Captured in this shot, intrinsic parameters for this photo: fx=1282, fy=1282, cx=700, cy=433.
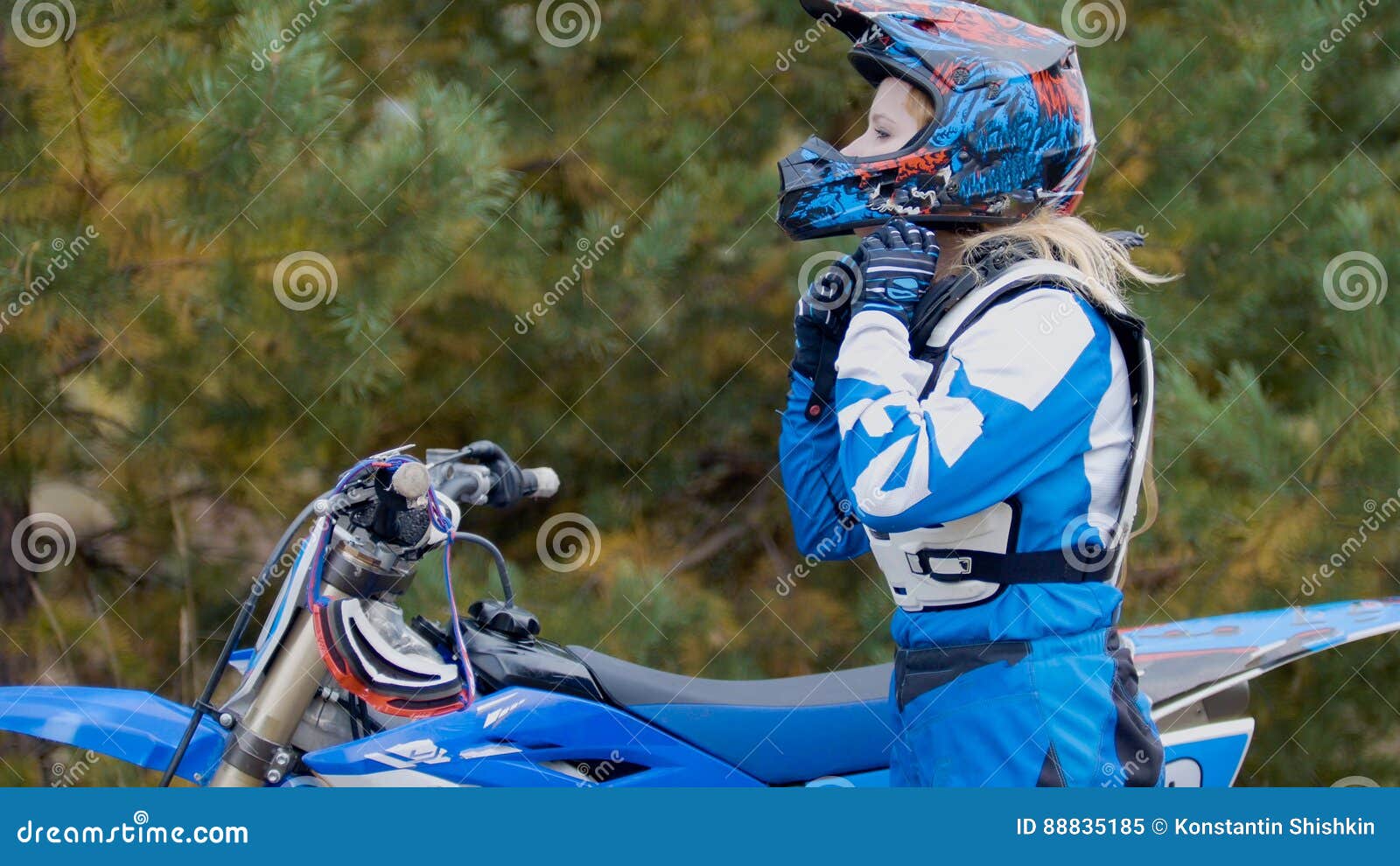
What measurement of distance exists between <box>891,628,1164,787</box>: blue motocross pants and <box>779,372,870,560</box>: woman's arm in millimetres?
308

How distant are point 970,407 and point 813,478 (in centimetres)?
43

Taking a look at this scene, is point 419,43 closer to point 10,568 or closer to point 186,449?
point 186,449

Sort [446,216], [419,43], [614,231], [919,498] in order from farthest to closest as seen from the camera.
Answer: [419,43] → [614,231] → [446,216] → [919,498]

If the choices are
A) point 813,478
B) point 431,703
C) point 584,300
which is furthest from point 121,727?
point 584,300

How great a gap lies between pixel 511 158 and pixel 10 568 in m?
1.60

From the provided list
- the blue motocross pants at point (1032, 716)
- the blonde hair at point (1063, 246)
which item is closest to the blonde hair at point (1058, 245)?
the blonde hair at point (1063, 246)

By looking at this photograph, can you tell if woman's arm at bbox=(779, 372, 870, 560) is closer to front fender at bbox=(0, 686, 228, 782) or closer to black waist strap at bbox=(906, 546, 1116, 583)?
black waist strap at bbox=(906, 546, 1116, 583)

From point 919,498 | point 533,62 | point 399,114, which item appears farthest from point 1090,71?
point 919,498

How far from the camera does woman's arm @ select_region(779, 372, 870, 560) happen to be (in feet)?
6.30

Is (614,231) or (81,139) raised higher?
(614,231)

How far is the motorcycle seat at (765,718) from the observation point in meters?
1.84

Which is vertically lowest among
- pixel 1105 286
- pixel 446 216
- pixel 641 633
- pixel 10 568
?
pixel 10 568

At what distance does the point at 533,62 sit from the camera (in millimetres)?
3453

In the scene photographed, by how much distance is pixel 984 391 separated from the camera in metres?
1.57
